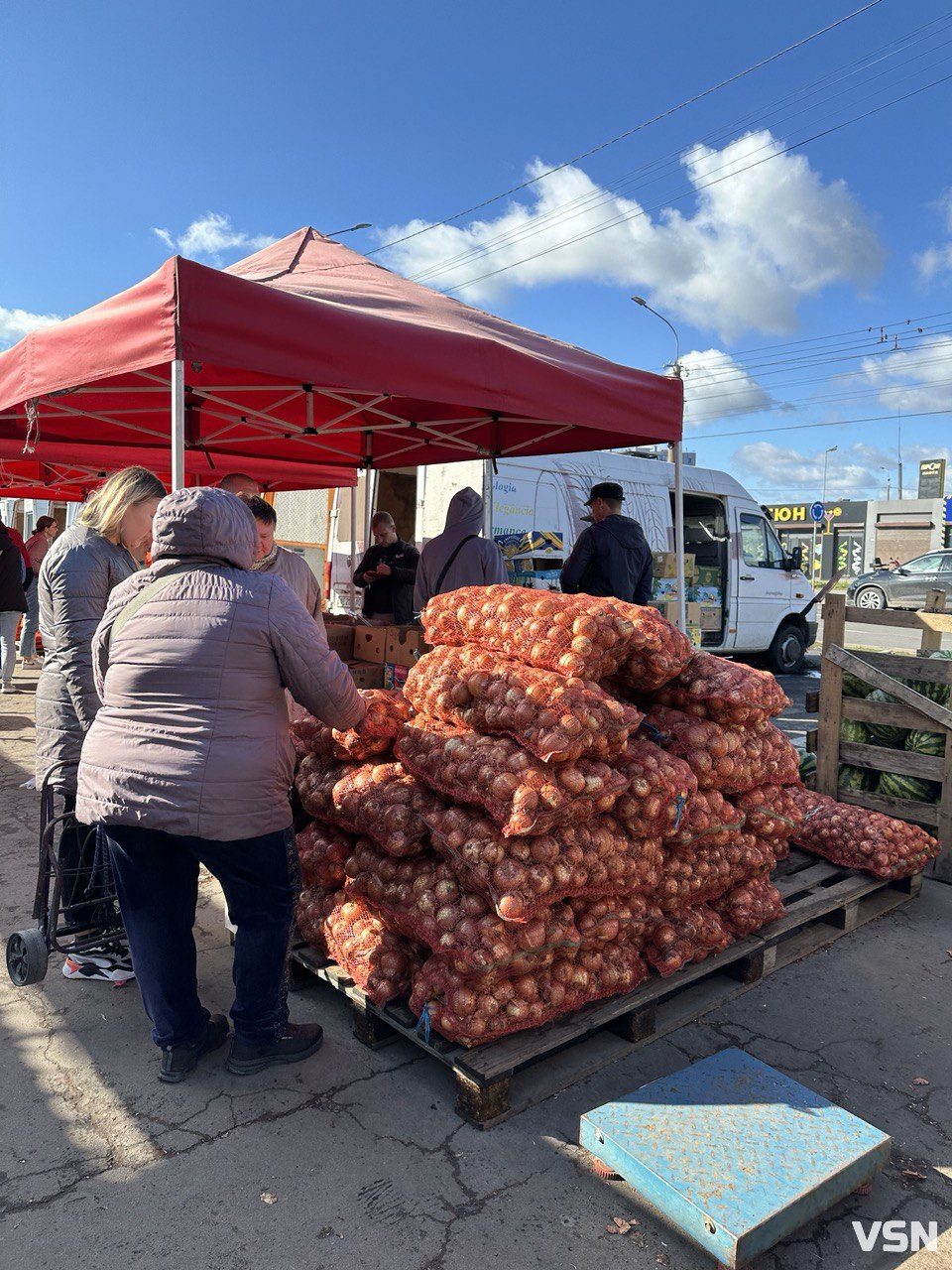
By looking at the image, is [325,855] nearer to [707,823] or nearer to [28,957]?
[28,957]

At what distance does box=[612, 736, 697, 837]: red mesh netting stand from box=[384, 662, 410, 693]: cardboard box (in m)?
2.21

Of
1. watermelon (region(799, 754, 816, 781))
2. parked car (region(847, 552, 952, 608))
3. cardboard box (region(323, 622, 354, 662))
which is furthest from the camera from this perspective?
parked car (region(847, 552, 952, 608))

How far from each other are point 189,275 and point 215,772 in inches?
83.4

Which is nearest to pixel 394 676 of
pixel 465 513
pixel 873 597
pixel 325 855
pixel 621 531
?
pixel 465 513

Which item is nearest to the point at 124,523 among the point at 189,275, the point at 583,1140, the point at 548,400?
the point at 189,275

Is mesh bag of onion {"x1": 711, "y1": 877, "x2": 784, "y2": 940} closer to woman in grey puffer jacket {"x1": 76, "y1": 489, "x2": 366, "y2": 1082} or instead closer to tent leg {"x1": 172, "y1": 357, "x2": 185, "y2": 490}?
woman in grey puffer jacket {"x1": 76, "y1": 489, "x2": 366, "y2": 1082}

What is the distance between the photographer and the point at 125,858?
268cm

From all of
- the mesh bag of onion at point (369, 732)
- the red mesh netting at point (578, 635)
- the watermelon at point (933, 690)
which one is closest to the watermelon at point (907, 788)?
the watermelon at point (933, 690)

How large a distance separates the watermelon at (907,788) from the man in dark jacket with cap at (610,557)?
6.27 ft

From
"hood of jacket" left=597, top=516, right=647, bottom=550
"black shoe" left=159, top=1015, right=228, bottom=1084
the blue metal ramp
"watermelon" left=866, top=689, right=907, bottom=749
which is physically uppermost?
"hood of jacket" left=597, top=516, right=647, bottom=550

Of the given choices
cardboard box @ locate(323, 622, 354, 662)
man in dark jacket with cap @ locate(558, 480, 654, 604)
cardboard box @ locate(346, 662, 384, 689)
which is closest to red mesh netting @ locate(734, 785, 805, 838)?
man in dark jacket with cap @ locate(558, 480, 654, 604)

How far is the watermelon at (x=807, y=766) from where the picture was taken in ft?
18.6

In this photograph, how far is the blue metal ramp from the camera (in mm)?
2086

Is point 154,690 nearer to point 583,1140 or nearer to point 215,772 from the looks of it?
point 215,772
